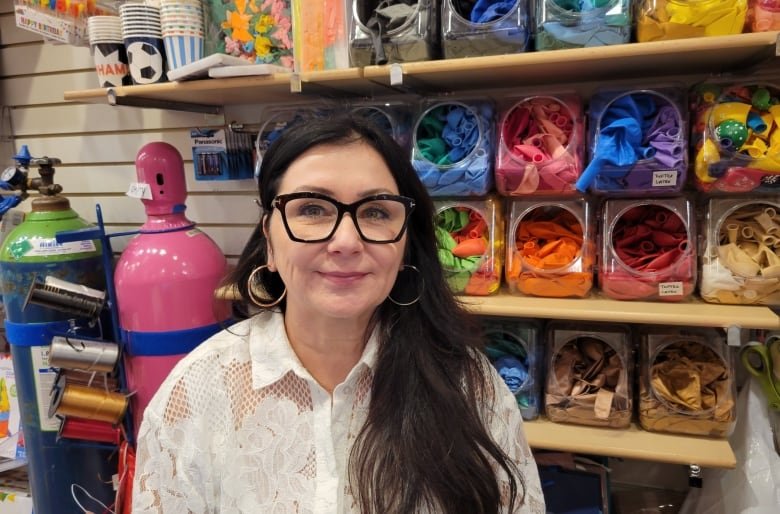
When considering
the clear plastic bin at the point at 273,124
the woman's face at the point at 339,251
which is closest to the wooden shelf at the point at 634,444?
the woman's face at the point at 339,251

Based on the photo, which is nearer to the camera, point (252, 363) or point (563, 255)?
point (252, 363)

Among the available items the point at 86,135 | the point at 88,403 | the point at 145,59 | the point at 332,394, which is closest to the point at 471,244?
the point at 332,394

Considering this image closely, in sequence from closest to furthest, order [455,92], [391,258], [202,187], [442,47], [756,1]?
[391,258]
[756,1]
[442,47]
[455,92]
[202,187]

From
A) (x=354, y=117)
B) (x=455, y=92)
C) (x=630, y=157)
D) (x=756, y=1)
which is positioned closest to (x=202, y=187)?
(x=455, y=92)

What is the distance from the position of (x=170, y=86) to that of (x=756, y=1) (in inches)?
60.0

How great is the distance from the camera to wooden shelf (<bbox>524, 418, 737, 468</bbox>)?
1368mm

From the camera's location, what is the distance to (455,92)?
177cm

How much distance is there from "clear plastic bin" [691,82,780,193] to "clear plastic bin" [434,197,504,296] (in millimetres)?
523

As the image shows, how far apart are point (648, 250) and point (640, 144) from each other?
0.29 metres

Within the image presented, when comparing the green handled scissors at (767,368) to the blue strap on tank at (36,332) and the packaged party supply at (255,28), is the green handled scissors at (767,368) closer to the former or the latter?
the packaged party supply at (255,28)

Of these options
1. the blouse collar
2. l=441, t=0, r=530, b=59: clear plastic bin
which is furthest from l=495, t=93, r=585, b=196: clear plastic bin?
the blouse collar

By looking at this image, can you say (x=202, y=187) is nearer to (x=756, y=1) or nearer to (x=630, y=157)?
(x=630, y=157)

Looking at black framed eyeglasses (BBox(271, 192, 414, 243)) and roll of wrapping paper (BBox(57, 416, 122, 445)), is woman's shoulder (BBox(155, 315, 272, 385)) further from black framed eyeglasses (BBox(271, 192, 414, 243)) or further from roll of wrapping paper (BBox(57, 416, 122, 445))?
roll of wrapping paper (BBox(57, 416, 122, 445))

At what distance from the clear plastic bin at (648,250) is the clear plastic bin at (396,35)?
65 cm
